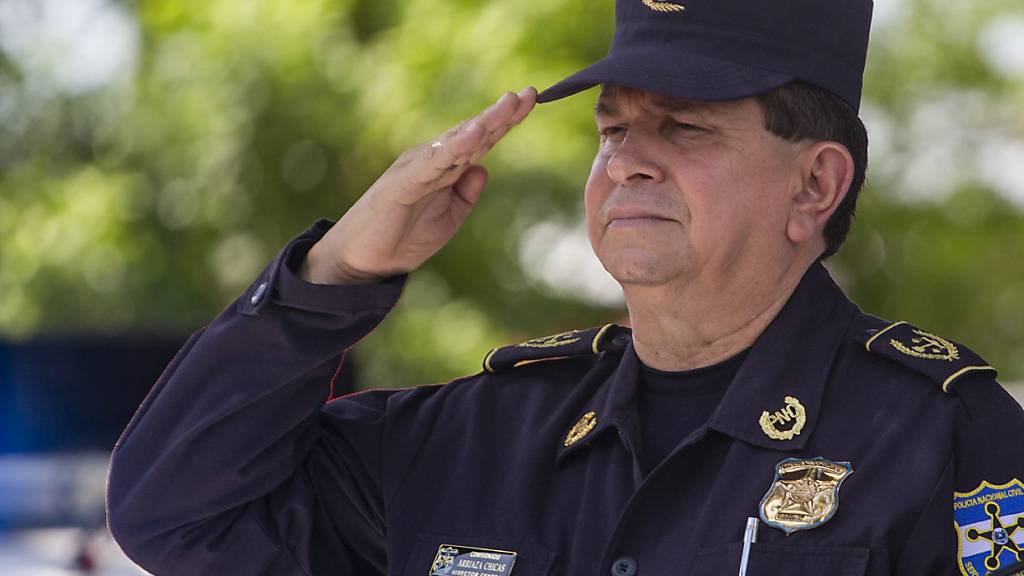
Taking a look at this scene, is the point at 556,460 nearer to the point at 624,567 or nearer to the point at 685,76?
the point at 624,567

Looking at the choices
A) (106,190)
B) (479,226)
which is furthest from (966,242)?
(106,190)

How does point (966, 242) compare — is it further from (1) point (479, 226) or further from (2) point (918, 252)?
(1) point (479, 226)

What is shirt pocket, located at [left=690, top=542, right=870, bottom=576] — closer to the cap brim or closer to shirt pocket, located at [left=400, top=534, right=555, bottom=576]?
shirt pocket, located at [left=400, top=534, right=555, bottom=576]

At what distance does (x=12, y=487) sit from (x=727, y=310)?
6.74 ft

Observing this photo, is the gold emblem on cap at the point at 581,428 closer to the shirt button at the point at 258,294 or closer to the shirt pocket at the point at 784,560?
the shirt pocket at the point at 784,560

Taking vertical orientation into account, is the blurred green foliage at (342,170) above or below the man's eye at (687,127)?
below

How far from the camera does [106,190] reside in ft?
22.6

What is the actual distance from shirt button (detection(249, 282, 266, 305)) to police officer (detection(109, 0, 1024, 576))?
2 cm

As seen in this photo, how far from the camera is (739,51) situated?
6.20 feet

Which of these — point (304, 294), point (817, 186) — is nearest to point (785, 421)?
point (817, 186)

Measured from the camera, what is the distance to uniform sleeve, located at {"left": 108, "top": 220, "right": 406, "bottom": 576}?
202cm

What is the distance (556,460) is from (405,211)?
0.43m

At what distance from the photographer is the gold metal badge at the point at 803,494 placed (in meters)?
1.68

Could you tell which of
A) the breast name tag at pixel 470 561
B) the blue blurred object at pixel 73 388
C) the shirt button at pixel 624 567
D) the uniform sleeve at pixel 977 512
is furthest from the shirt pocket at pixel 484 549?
the blue blurred object at pixel 73 388
